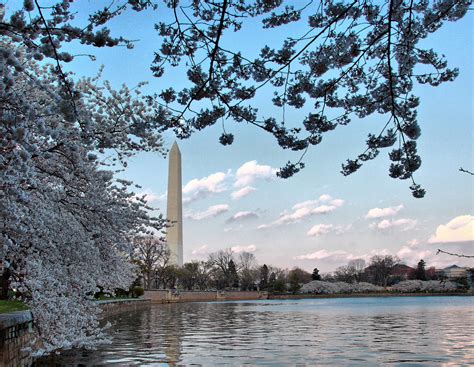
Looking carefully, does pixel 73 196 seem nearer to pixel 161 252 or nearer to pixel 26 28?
pixel 26 28

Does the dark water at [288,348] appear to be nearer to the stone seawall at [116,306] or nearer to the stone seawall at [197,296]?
the stone seawall at [116,306]

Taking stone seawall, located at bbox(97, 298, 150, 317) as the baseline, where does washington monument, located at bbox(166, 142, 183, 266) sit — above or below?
above

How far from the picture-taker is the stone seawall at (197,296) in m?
60.5

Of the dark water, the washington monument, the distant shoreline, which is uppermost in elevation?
the washington monument

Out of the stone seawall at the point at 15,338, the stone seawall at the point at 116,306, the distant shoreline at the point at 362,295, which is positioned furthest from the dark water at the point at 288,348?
the distant shoreline at the point at 362,295

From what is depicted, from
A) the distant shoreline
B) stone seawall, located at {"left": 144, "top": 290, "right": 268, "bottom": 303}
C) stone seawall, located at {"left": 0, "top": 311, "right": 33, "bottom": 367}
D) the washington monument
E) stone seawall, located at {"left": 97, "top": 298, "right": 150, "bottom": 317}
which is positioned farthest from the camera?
the distant shoreline

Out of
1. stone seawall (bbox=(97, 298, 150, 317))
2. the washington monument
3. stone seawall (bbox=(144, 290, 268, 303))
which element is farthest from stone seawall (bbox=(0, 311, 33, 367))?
stone seawall (bbox=(144, 290, 268, 303))

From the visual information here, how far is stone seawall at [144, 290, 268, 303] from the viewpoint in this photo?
60.5 meters

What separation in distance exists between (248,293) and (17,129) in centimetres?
8775

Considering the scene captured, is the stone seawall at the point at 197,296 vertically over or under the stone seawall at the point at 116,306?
over

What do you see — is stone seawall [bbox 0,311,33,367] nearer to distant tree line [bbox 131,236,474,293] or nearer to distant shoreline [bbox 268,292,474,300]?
distant tree line [bbox 131,236,474,293]

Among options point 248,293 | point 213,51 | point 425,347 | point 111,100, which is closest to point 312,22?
point 213,51

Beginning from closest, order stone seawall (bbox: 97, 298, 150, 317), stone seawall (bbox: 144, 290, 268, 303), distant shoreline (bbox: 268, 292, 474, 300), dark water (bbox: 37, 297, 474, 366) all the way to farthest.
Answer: dark water (bbox: 37, 297, 474, 366) → stone seawall (bbox: 97, 298, 150, 317) → stone seawall (bbox: 144, 290, 268, 303) → distant shoreline (bbox: 268, 292, 474, 300)

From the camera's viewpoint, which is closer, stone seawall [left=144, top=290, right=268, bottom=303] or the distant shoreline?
stone seawall [left=144, top=290, right=268, bottom=303]
